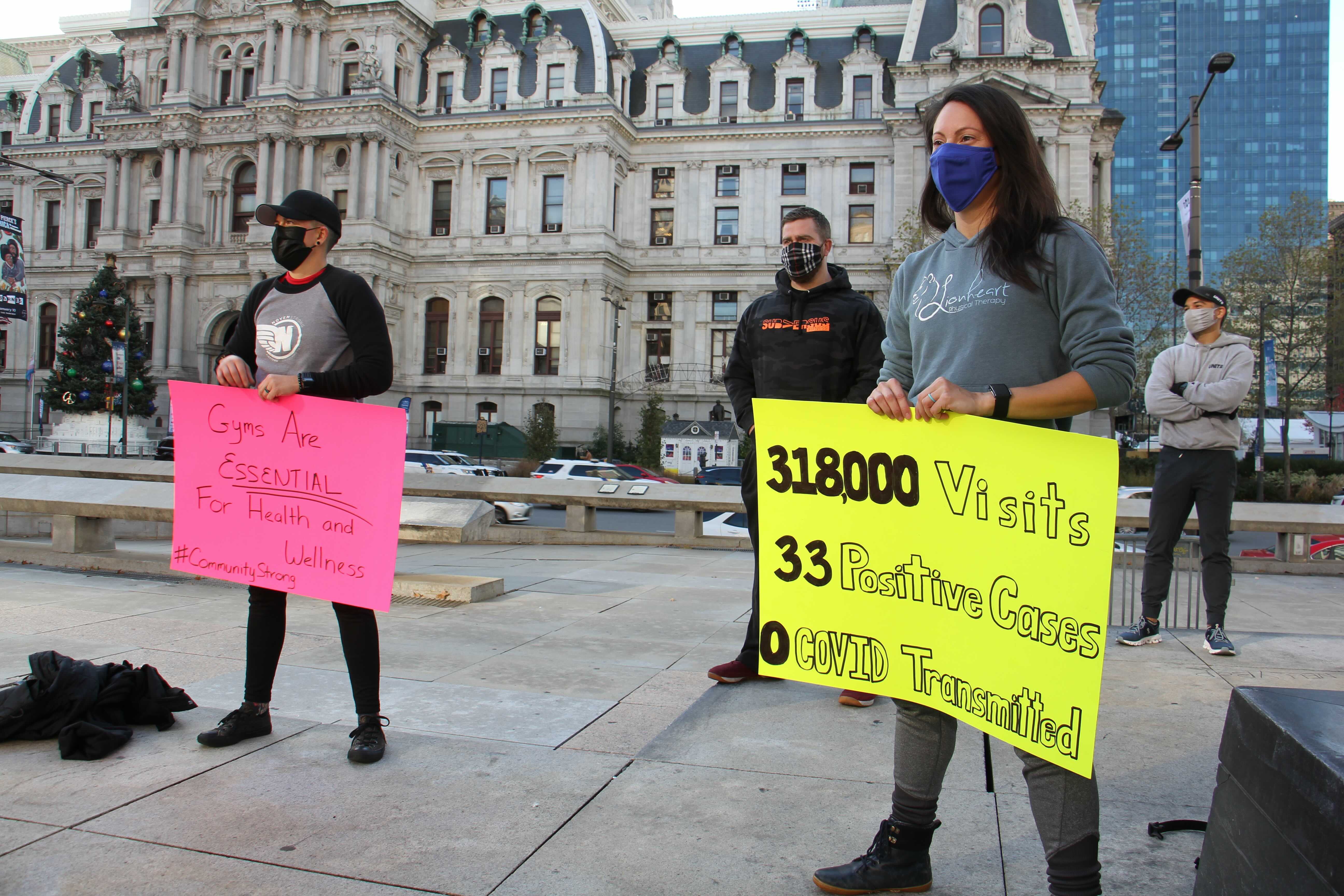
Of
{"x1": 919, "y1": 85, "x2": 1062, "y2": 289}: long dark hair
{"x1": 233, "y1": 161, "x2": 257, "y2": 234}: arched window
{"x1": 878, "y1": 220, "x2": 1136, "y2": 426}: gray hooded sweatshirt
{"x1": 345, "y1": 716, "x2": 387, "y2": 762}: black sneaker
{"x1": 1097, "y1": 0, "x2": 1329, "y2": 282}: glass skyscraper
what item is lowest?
{"x1": 345, "y1": 716, "x2": 387, "y2": 762}: black sneaker

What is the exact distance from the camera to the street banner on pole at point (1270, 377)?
20.7 metres

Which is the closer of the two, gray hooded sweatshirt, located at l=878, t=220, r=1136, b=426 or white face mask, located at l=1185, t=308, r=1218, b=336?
gray hooded sweatshirt, located at l=878, t=220, r=1136, b=426

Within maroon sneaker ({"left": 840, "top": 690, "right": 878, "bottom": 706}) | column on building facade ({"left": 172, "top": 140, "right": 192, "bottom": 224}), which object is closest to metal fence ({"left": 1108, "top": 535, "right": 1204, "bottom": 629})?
maroon sneaker ({"left": 840, "top": 690, "right": 878, "bottom": 706})

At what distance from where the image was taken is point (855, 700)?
431 cm

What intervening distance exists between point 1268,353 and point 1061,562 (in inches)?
1154

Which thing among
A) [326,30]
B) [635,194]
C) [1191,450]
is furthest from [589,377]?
[1191,450]

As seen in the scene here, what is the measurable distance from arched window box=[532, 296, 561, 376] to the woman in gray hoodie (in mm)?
47910

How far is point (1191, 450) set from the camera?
5594 mm

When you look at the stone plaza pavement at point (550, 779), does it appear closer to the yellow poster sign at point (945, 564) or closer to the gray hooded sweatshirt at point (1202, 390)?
the yellow poster sign at point (945, 564)

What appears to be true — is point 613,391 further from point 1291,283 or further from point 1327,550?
point 1327,550

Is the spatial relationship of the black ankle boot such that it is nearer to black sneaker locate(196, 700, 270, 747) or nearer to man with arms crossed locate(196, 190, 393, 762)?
man with arms crossed locate(196, 190, 393, 762)

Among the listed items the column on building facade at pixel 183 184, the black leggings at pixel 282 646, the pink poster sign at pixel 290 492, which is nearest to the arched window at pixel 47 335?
the column on building facade at pixel 183 184

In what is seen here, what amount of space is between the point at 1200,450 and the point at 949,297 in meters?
3.65

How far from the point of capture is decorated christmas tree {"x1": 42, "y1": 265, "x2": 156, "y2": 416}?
141 feet
